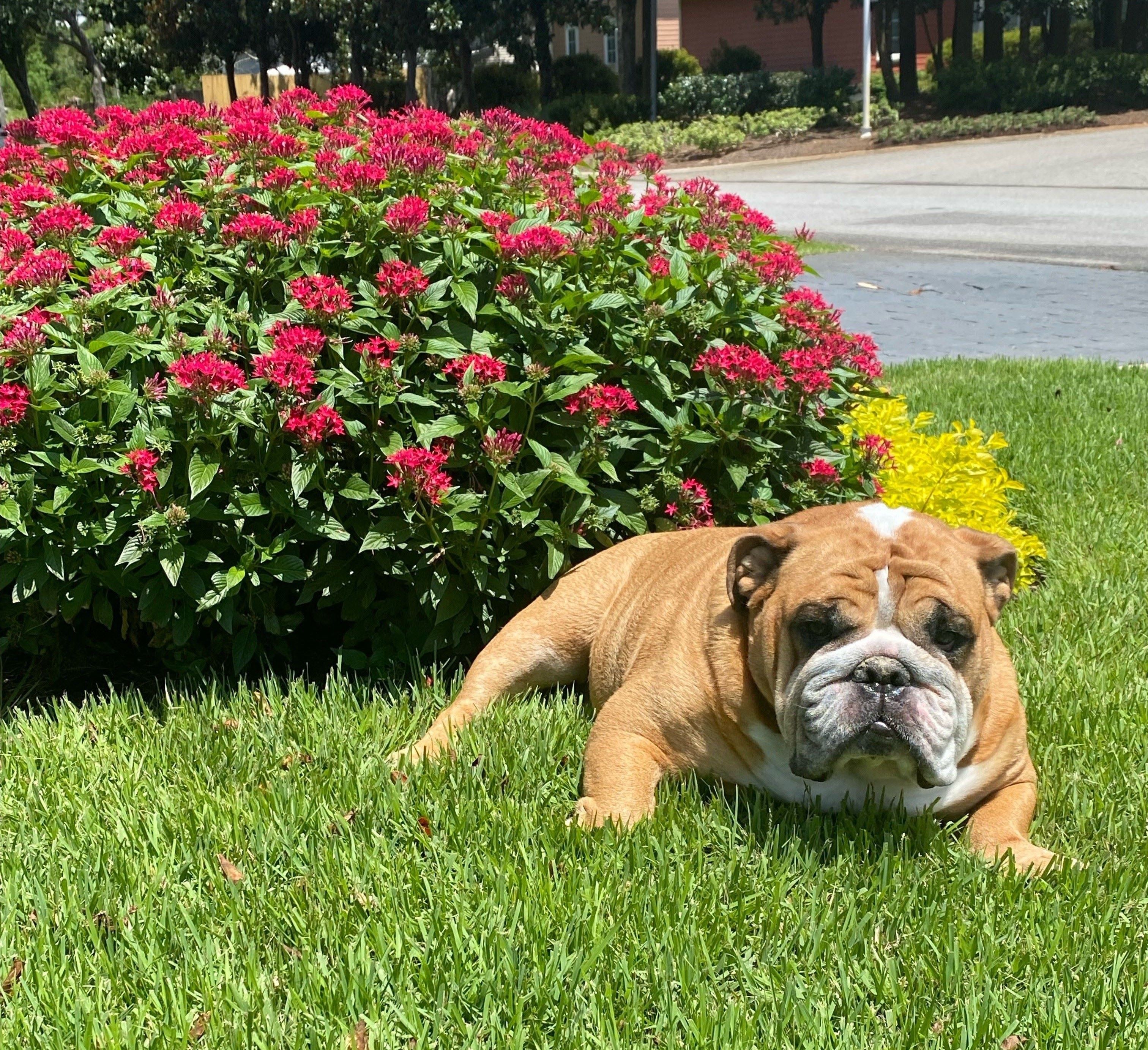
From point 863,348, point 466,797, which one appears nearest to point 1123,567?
point 863,348

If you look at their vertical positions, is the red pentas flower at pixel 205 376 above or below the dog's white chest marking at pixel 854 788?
above

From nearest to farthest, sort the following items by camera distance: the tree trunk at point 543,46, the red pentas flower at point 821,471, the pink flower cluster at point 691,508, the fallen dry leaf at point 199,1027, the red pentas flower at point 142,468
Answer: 1. the fallen dry leaf at point 199,1027
2. the red pentas flower at point 142,468
3. the pink flower cluster at point 691,508
4. the red pentas flower at point 821,471
5. the tree trunk at point 543,46

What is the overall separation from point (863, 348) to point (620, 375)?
4.23ft

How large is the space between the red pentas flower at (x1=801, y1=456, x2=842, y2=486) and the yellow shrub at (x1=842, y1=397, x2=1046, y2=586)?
61 centimetres

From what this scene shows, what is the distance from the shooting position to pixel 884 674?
288 centimetres

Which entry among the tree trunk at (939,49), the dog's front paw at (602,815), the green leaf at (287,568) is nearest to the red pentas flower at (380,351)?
the green leaf at (287,568)

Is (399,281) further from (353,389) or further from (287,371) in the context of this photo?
(287,371)

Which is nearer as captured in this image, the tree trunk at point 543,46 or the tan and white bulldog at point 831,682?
the tan and white bulldog at point 831,682

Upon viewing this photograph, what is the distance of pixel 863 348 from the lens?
520 centimetres

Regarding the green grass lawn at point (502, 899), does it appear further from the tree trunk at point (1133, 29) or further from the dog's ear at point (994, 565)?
the tree trunk at point (1133, 29)

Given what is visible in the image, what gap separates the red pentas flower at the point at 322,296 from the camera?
3.98m

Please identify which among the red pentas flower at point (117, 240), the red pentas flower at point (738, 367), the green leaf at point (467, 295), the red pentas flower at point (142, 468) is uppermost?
the red pentas flower at point (117, 240)

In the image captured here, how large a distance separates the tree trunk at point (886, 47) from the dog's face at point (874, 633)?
4013cm

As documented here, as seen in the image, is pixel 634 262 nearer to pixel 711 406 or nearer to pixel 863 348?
pixel 711 406
